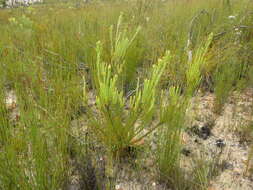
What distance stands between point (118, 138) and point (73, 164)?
0.28m

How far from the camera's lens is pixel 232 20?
7.37 feet

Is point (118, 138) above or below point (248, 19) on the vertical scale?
below

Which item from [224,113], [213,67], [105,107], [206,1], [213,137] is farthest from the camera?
[206,1]

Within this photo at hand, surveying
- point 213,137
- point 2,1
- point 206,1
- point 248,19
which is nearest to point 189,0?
point 206,1

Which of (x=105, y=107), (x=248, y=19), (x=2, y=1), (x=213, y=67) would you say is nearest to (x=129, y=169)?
(x=105, y=107)

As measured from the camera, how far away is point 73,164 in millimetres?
1035

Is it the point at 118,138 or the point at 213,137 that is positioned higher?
the point at 118,138

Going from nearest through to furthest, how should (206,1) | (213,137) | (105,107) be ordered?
1. (105,107)
2. (213,137)
3. (206,1)

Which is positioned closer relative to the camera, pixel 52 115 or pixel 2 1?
pixel 52 115

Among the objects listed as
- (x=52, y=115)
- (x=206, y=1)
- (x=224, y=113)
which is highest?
(x=206, y=1)

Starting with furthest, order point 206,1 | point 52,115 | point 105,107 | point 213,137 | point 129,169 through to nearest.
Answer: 1. point 206,1
2. point 213,137
3. point 129,169
4. point 52,115
5. point 105,107

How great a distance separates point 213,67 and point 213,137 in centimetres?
83

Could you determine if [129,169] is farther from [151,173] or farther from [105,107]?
[105,107]

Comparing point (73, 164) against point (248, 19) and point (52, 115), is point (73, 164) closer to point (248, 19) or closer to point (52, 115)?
point (52, 115)
